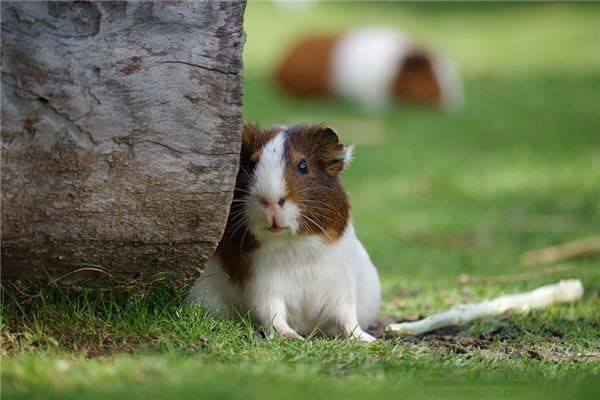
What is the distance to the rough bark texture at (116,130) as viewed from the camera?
491cm

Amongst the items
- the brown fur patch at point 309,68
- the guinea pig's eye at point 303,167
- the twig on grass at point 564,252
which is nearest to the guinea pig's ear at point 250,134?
the guinea pig's eye at point 303,167

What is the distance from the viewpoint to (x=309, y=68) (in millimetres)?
17172

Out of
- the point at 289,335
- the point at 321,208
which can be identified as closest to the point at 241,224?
the point at 321,208

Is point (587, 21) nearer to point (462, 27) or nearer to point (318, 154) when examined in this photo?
point (462, 27)

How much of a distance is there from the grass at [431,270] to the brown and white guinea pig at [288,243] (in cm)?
23

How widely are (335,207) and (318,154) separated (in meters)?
0.31

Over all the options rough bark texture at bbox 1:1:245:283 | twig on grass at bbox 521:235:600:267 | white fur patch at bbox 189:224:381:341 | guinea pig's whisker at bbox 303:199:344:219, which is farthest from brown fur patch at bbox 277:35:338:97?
rough bark texture at bbox 1:1:245:283

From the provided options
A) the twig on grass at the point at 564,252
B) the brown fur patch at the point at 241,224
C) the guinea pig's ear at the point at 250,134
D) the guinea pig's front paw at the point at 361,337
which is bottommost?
the guinea pig's front paw at the point at 361,337

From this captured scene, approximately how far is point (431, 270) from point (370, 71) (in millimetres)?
8539

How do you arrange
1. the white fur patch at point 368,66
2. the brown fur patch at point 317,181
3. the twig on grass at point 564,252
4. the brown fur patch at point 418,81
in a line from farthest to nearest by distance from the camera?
the white fur patch at point 368,66 < the brown fur patch at point 418,81 < the twig on grass at point 564,252 < the brown fur patch at point 317,181

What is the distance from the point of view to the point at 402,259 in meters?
8.97

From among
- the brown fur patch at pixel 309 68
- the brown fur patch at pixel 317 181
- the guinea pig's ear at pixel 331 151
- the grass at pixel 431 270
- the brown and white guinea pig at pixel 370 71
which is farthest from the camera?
the brown fur patch at pixel 309 68

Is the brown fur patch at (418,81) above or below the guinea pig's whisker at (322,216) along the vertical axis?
above

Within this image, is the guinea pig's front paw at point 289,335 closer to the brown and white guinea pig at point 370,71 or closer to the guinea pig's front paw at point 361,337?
the guinea pig's front paw at point 361,337
